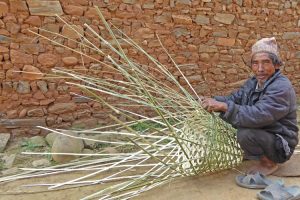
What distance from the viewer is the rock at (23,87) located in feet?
10.5

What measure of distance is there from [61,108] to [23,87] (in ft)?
1.34

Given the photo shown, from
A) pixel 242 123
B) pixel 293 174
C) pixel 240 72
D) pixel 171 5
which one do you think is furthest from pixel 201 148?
pixel 240 72

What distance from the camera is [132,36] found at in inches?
143

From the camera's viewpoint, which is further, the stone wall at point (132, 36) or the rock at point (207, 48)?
the rock at point (207, 48)

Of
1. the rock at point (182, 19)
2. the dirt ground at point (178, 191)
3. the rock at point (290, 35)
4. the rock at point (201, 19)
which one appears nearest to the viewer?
the dirt ground at point (178, 191)

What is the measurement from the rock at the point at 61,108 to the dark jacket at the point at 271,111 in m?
1.75

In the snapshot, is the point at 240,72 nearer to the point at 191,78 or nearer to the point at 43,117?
the point at 191,78

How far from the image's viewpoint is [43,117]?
10.9ft

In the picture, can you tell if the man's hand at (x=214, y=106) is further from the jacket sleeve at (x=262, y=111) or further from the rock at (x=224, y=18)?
the rock at (x=224, y=18)

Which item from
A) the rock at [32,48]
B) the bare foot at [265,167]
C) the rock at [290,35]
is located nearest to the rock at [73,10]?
the rock at [32,48]

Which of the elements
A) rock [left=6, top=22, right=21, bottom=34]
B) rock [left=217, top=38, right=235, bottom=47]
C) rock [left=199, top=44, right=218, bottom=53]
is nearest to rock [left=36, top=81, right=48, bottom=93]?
rock [left=6, top=22, right=21, bottom=34]

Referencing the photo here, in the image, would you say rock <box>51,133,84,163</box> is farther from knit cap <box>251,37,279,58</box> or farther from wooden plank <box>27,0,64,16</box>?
knit cap <box>251,37,279,58</box>

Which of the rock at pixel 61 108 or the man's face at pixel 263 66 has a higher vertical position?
the man's face at pixel 263 66

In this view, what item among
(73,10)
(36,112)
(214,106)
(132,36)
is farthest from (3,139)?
(214,106)
